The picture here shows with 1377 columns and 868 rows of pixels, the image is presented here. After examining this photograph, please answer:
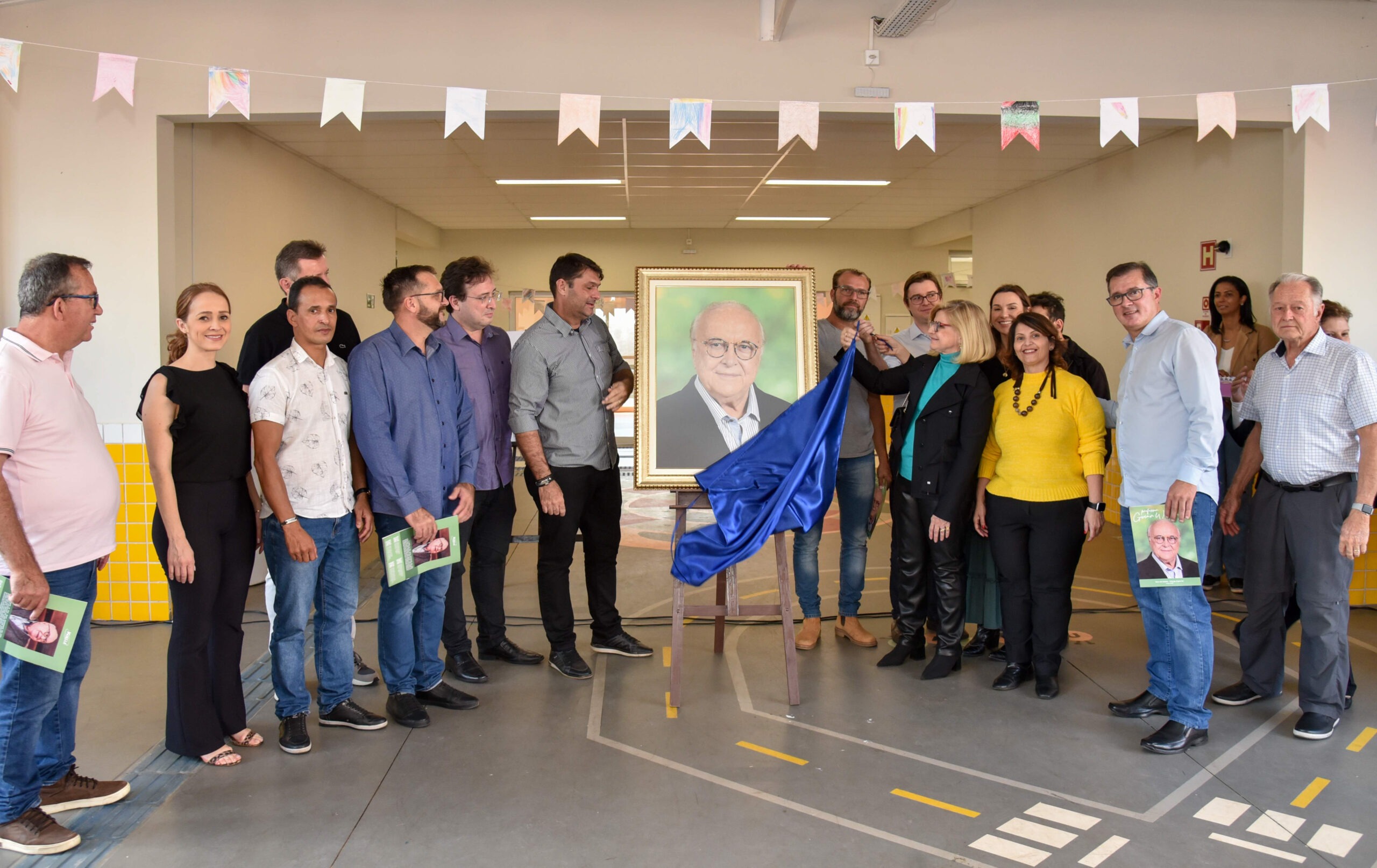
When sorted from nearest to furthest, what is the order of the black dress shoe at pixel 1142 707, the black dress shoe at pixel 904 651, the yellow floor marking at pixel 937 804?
1. the yellow floor marking at pixel 937 804
2. the black dress shoe at pixel 1142 707
3. the black dress shoe at pixel 904 651

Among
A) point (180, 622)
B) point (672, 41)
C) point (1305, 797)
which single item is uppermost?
point (672, 41)

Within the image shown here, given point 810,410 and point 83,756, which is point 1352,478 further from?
point 83,756

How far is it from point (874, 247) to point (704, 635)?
36.4 feet

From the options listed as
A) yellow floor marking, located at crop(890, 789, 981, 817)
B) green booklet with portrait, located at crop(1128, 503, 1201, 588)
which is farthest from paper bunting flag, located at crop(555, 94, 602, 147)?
yellow floor marking, located at crop(890, 789, 981, 817)

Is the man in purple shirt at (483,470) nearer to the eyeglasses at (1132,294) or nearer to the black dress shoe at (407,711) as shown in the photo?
the black dress shoe at (407,711)

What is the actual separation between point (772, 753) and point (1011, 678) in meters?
1.24

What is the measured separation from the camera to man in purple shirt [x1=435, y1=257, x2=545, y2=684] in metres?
3.82

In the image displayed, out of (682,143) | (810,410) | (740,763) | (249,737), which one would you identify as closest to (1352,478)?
(810,410)

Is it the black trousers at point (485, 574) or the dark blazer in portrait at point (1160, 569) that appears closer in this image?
the dark blazer in portrait at point (1160, 569)

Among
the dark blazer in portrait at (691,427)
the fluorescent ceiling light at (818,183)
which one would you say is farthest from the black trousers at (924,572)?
the fluorescent ceiling light at (818,183)

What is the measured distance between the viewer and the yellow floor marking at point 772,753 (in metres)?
3.12

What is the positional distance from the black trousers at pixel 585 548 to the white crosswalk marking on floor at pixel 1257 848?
2.47 m

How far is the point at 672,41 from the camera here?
4.99 meters

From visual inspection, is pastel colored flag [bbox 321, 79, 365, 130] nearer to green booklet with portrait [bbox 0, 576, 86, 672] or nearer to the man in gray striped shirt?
the man in gray striped shirt
